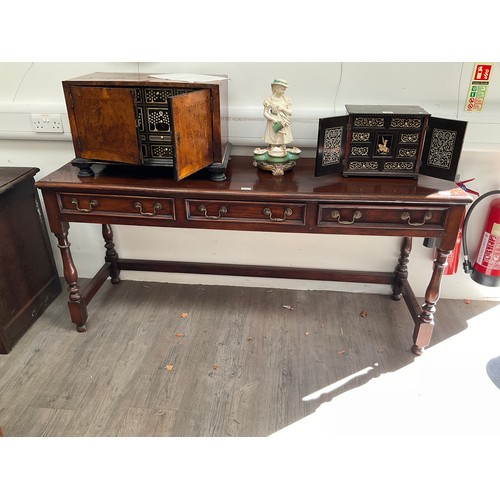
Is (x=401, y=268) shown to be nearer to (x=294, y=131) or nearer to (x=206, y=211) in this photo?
(x=294, y=131)

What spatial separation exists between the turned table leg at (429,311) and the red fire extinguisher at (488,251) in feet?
1.35

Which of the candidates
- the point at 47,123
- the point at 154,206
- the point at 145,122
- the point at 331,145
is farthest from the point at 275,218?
the point at 47,123

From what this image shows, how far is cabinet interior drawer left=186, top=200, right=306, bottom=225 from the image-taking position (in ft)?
5.43

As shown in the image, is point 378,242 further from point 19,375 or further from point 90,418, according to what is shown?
point 19,375

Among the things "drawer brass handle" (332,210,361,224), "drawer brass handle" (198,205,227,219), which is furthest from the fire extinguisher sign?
"drawer brass handle" (198,205,227,219)

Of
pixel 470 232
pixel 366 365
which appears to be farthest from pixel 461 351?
pixel 470 232

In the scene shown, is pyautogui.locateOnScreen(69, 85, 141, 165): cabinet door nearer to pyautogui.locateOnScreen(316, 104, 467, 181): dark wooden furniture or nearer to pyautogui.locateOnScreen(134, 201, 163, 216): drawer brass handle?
pyautogui.locateOnScreen(134, 201, 163, 216): drawer brass handle

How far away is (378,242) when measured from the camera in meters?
2.21

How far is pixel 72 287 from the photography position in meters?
1.99

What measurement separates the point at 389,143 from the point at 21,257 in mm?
1755

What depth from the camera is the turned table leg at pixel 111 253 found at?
230 cm

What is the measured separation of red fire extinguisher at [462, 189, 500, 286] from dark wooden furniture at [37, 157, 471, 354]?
44cm
